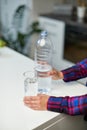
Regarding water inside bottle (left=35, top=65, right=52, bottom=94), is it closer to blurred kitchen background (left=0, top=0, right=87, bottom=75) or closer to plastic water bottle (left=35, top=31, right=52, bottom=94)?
plastic water bottle (left=35, top=31, right=52, bottom=94)

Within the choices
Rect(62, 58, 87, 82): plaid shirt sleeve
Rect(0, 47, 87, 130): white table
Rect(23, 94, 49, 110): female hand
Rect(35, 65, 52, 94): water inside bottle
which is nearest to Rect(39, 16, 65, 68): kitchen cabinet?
Rect(0, 47, 87, 130): white table

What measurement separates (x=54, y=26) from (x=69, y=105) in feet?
7.09

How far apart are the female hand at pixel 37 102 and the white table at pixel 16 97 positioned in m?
0.02

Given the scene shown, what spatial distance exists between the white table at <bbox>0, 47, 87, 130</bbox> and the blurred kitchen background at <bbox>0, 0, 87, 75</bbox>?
4.93 ft

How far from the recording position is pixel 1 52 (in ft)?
5.92

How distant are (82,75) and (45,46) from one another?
373 mm

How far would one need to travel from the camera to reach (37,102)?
1.09 meters

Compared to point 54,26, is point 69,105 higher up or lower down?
lower down

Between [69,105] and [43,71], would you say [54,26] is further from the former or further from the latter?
[69,105]

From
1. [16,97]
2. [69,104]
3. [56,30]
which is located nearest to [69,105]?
[69,104]

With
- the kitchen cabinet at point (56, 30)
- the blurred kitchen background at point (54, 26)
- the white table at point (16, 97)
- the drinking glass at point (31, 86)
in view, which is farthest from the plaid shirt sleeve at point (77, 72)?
the kitchen cabinet at point (56, 30)

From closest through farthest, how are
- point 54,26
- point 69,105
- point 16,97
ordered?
1. point 69,105
2. point 16,97
3. point 54,26

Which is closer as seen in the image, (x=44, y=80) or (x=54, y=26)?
(x=44, y=80)

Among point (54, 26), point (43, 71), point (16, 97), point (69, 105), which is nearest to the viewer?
point (69, 105)
